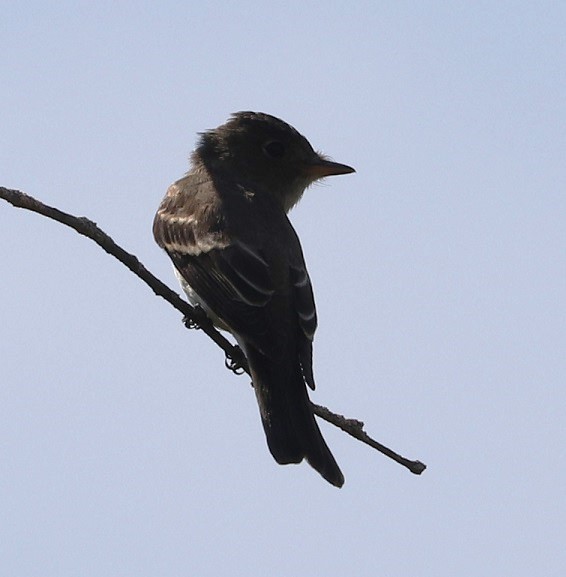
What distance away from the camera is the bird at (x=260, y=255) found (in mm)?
7367

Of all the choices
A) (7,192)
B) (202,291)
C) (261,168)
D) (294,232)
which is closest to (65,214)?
(7,192)

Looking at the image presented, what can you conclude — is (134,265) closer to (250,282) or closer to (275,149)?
(250,282)

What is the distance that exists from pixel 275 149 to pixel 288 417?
326 centimetres

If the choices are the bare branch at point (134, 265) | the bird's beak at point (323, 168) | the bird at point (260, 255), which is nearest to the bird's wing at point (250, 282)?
the bird at point (260, 255)

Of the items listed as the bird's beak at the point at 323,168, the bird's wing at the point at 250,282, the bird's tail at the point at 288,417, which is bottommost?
the bird's tail at the point at 288,417

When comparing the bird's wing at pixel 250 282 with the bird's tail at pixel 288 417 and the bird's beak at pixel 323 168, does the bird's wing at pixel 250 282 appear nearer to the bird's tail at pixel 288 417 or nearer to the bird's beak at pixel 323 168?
the bird's tail at pixel 288 417

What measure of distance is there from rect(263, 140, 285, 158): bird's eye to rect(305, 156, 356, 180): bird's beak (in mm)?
247

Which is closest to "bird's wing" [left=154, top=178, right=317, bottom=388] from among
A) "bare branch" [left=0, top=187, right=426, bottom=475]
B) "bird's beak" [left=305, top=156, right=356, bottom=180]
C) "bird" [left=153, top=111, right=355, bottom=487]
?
"bird" [left=153, top=111, right=355, bottom=487]

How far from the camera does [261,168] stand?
9.91 metres

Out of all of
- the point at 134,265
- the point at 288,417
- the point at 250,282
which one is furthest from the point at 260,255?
the point at 134,265

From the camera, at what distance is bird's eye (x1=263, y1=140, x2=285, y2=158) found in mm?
9945

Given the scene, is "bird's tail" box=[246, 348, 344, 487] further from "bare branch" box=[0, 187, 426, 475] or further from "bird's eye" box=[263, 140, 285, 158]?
"bird's eye" box=[263, 140, 285, 158]

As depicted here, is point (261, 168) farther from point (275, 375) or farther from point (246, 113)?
point (275, 375)

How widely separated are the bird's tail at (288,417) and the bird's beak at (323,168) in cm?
266
